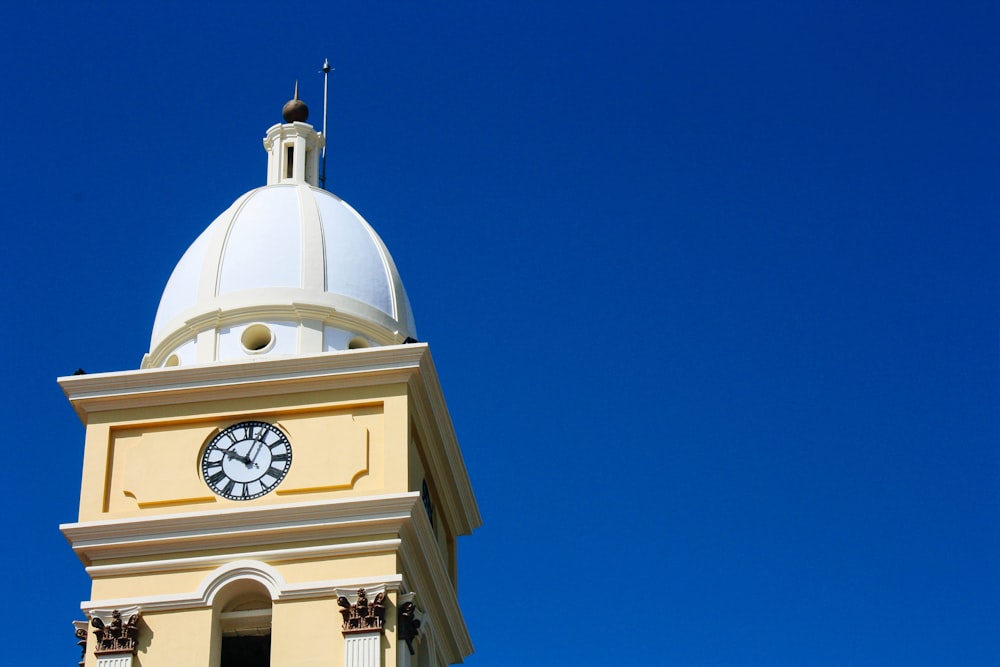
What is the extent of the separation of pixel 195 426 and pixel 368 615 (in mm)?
5275

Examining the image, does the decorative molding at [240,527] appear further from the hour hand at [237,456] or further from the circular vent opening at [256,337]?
the circular vent opening at [256,337]

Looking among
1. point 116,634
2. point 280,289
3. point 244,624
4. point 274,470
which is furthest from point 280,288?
point 116,634

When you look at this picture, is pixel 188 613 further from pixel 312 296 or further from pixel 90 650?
pixel 312 296

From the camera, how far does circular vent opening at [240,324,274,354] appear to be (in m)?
41.4

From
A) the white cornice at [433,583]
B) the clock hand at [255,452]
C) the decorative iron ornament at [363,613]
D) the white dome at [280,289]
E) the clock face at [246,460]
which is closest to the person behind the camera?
the decorative iron ornament at [363,613]

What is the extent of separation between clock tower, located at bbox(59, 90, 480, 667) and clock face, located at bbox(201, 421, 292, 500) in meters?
0.04

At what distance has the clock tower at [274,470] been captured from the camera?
37625 millimetres

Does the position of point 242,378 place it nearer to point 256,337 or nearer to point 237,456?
point 237,456

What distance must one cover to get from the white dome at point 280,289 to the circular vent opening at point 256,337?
0.02 meters

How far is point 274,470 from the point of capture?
3928 centimetres

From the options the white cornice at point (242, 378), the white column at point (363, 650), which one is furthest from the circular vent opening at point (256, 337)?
the white column at point (363, 650)

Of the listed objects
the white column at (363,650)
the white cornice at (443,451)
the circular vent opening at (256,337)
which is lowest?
the white column at (363,650)

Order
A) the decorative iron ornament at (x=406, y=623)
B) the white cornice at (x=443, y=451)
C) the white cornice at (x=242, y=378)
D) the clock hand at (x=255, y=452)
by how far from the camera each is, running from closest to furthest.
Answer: the decorative iron ornament at (x=406, y=623), the clock hand at (x=255, y=452), the white cornice at (x=242, y=378), the white cornice at (x=443, y=451)

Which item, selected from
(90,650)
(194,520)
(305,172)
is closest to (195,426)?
(194,520)
